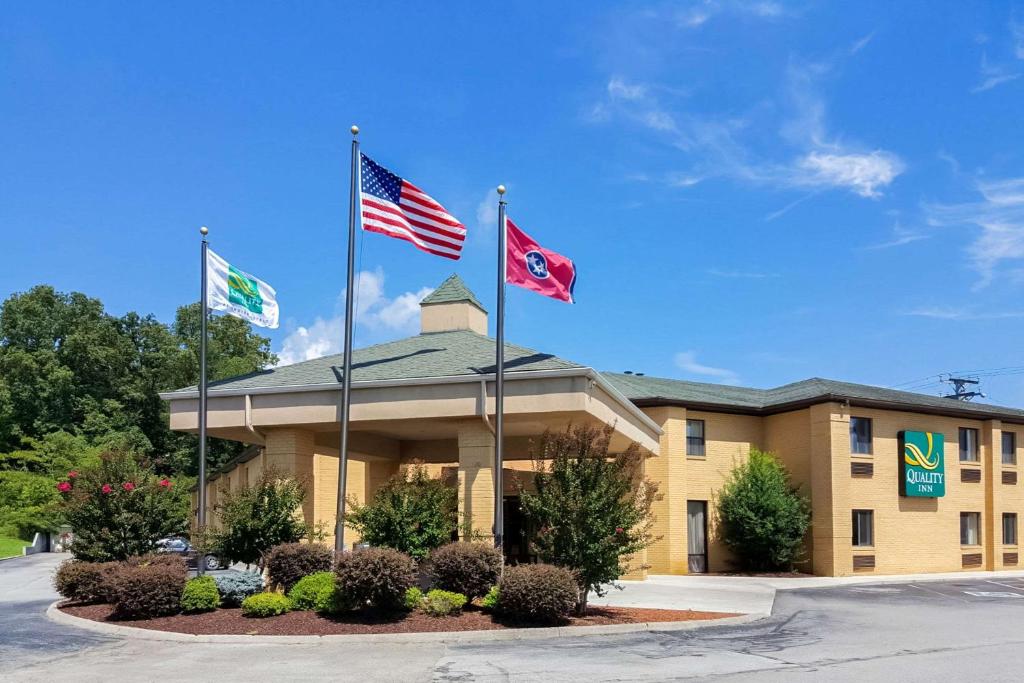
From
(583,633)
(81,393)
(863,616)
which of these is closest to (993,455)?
(863,616)

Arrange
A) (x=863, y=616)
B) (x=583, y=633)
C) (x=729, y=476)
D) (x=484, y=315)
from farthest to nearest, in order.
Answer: (x=729, y=476), (x=484, y=315), (x=863, y=616), (x=583, y=633)

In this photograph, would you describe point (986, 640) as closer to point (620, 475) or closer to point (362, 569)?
point (620, 475)

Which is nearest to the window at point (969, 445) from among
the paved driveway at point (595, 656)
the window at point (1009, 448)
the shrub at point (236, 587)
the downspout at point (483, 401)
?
the window at point (1009, 448)

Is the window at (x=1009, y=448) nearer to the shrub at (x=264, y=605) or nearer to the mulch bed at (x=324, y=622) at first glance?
the mulch bed at (x=324, y=622)

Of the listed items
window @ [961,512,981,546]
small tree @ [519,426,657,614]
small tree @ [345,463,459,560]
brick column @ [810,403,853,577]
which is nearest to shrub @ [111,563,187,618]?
small tree @ [345,463,459,560]

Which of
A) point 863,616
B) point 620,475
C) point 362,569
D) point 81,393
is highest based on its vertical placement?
point 81,393

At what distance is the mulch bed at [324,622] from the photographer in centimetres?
1605

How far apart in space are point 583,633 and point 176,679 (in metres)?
6.94

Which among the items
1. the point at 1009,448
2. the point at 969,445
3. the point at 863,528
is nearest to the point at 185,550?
the point at 863,528

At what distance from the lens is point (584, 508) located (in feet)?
58.6

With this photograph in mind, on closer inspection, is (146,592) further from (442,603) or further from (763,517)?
(763,517)

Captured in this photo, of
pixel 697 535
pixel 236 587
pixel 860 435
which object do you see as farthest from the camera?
pixel 860 435

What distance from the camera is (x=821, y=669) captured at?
1302 centimetres

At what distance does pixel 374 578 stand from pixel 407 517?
9.48 feet
